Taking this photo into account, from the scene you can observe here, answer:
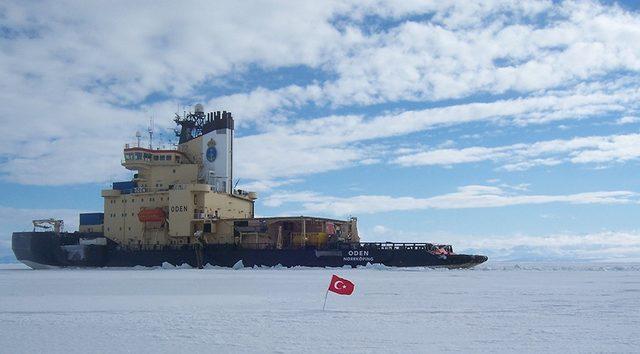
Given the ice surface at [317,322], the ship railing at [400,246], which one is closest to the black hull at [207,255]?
the ship railing at [400,246]

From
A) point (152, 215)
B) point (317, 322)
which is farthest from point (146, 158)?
point (317, 322)

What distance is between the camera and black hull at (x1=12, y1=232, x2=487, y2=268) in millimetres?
46000

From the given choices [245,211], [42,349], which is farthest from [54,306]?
[245,211]

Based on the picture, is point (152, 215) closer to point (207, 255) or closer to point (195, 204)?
point (195, 204)

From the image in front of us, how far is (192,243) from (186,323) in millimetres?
37162

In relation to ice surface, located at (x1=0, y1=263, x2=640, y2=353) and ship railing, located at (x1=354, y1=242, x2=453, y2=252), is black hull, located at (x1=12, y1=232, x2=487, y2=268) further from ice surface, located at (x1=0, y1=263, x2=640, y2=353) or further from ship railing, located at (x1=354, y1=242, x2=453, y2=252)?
ice surface, located at (x1=0, y1=263, x2=640, y2=353)

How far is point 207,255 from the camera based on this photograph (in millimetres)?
48438

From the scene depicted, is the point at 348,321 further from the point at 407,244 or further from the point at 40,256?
the point at 40,256

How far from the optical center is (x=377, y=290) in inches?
878

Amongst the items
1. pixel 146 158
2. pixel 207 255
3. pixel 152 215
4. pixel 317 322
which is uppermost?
pixel 146 158

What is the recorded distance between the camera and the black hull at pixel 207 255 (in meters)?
46.0

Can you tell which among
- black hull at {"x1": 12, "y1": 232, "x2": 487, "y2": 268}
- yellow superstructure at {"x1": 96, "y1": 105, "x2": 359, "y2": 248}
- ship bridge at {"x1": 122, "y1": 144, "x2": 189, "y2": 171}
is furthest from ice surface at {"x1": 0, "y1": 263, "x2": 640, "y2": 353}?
ship bridge at {"x1": 122, "y1": 144, "x2": 189, "y2": 171}

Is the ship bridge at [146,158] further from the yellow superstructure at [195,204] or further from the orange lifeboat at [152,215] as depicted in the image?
the orange lifeboat at [152,215]

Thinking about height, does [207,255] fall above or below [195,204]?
below
